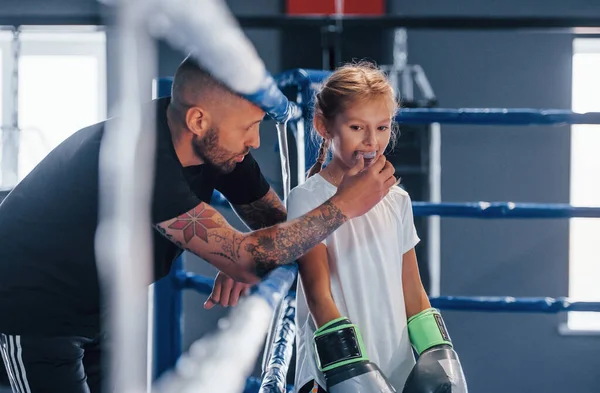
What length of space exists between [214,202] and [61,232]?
1.78 ft

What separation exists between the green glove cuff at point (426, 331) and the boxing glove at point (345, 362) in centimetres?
11

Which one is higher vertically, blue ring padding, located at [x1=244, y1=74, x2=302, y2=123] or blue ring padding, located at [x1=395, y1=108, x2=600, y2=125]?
blue ring padding, located at [x1=395, y1=108, x2=600, y2=125]

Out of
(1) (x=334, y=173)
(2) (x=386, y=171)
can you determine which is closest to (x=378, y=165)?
(2) (x=386, y=171)

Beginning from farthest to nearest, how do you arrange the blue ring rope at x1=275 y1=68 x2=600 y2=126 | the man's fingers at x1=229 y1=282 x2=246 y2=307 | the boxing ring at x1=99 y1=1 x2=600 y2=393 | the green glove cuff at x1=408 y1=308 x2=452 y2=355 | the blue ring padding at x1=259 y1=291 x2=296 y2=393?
the blue ring rope at x1=275 y1=68 x2=600 y2=126, the man's fingers at x1=229 y1=282 x2=246 y2=307, the green glove cuff at x1=408 y1=308 x2=452 y2=355, the blue ring padding at x1=259 y1=291 x2=296 y2=393, the boxing ring at x1=99 y1=1 x2=600 y2=393

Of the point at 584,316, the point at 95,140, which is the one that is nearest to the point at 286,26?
the point at 95,140

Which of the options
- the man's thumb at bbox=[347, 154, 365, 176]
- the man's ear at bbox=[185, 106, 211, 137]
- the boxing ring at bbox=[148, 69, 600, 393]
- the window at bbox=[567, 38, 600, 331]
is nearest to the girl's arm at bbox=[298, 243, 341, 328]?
the man's thumb at bbox=[347, 154, 365, 176]

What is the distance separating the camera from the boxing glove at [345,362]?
73 cm

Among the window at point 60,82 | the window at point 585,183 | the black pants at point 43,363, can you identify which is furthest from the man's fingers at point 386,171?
the window at point 585,183

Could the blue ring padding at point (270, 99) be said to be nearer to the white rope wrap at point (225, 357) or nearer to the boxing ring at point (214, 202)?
the boxing ring at point (214, 202)

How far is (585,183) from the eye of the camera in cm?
324

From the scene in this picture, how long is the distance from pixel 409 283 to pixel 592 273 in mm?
2838

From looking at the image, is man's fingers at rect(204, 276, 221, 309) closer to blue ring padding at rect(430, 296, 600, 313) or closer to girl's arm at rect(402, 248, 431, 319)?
girl's arm at rect(402, 248, 431, 319)

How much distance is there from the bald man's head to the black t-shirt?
31mm

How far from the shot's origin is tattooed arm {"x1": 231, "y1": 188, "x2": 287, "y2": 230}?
1022 mm
